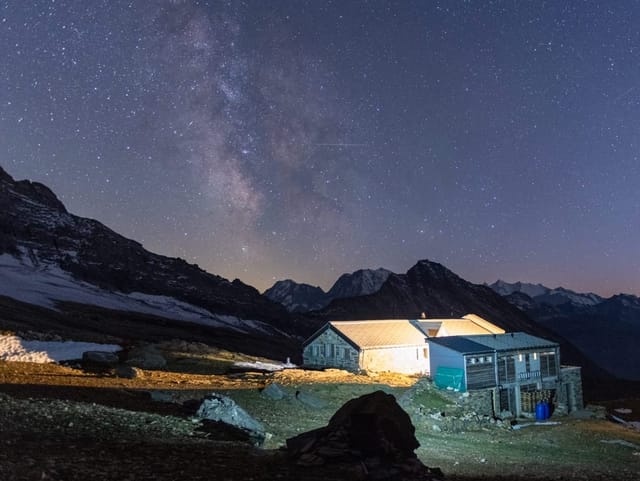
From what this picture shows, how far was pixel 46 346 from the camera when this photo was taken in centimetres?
4506

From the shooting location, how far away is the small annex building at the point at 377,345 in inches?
2180

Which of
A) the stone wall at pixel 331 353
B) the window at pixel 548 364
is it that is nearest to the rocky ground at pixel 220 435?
the stone wall at pixel 331 353

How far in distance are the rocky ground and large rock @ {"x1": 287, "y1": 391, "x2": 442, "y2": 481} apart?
0.54 meters

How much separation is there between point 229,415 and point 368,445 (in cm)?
668

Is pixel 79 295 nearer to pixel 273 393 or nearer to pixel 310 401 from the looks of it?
pixel 273 393

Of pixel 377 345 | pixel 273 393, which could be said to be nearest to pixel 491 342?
pixel 377 345

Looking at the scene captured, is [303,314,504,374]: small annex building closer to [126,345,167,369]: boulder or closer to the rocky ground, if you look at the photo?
the rocky ground

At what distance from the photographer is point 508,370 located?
5334 centimetres

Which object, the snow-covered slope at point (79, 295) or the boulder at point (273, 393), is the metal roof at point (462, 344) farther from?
the snow-covered slope at point (79, 295)

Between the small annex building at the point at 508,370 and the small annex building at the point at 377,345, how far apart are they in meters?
4.80

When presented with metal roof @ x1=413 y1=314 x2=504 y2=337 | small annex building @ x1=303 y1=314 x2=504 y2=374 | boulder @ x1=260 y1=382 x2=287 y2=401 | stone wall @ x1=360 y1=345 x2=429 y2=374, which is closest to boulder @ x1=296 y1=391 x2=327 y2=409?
boulder @ x1=260 y1=382 x2=287 y2=401

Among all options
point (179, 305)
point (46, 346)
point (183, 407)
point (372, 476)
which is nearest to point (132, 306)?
point (179, 305)

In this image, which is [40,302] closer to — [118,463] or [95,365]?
[95,365]

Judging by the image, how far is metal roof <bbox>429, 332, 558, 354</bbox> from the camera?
170 ft
